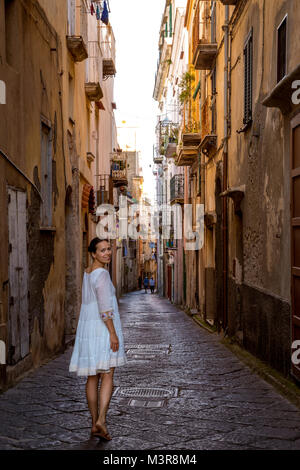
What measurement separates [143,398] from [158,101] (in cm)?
4817

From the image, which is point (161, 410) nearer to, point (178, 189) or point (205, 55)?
point (205, 55)

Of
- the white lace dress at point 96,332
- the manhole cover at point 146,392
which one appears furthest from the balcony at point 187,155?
the white lace dress at point 96,332

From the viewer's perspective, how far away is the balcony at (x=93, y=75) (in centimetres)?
2039

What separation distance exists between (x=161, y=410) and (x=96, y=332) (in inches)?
69.4

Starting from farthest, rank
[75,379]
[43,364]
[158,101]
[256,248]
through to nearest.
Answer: [158,101], [256,248], [43,364], [75,379]

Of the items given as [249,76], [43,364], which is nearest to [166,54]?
[249,76]

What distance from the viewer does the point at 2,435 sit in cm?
619

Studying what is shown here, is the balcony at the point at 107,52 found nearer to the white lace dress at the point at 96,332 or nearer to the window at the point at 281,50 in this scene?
the window at the point at 281,50

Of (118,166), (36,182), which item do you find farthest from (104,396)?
(118,166)

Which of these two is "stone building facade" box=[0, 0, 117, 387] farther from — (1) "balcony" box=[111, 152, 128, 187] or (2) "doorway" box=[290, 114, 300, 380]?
(1) "balcony" box=[111, 152, 128, 187]

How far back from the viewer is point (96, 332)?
6.17 m

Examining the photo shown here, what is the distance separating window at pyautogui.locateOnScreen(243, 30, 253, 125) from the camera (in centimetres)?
1230

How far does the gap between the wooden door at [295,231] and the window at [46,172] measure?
506 cm
